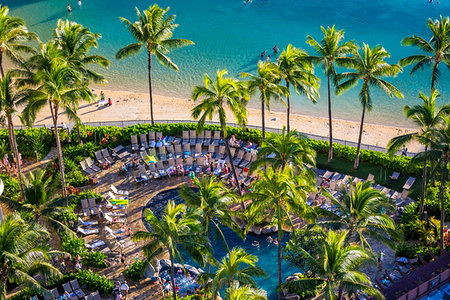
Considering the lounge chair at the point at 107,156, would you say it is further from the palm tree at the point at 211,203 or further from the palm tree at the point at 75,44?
the palm tree at the point at 211,203

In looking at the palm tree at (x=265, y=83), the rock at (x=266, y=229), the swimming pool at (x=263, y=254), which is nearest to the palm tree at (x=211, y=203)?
the swimming pool at (x=263, y=254)

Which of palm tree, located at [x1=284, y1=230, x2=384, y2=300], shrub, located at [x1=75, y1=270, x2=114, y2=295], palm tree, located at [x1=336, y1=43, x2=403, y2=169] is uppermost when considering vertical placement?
palm tree, located at [x1=336, y1=43, x2=403, y2=169]

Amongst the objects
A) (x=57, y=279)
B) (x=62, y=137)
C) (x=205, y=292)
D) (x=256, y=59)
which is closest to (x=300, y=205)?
(x=205, y=292)

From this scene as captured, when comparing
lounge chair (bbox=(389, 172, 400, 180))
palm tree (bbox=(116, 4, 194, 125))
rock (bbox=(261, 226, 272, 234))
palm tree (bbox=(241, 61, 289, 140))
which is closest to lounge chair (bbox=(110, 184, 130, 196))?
palm tree (bbox=(116, 4, 194, 125))

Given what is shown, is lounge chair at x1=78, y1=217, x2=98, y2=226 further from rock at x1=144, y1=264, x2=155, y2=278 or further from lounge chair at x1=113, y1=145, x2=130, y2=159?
lounge chair at x1=113, y1=145, x2=130, y2=159

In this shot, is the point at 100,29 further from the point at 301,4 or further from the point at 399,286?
the point at 399,286
